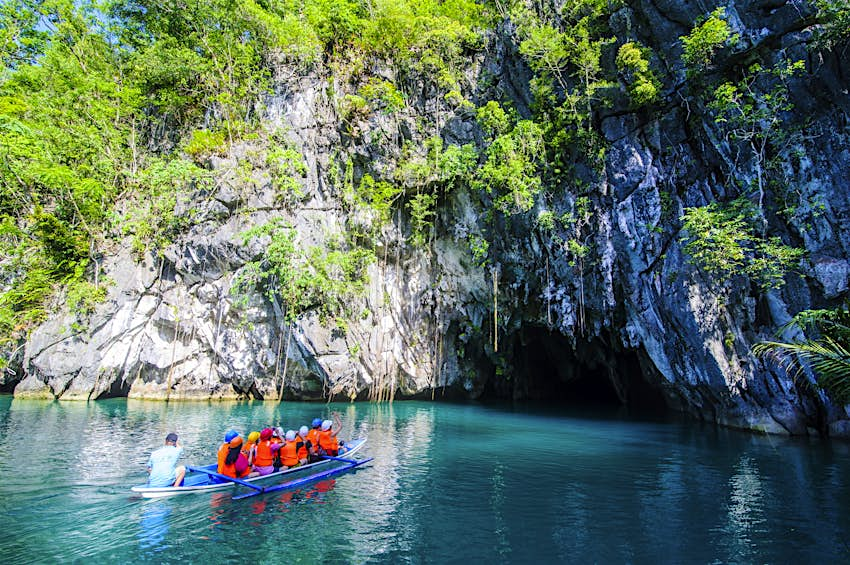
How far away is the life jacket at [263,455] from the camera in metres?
9.02

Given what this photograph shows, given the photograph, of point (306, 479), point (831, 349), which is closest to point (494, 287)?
point (831, 349)

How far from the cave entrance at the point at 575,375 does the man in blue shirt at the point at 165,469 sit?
17.6 m

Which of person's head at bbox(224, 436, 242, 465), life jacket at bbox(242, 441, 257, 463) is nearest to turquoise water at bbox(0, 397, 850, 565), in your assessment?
person's head at bbox(224, 436, 242, 465)

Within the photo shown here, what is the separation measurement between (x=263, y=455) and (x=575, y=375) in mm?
21307

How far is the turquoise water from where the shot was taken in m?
5.80

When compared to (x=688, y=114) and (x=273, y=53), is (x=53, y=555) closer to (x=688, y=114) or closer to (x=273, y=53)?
(x=688, y=114)

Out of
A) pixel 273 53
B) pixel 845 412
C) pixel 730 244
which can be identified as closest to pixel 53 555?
pixel 730 244

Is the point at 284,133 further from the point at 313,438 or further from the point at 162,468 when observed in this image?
the point at 162,468

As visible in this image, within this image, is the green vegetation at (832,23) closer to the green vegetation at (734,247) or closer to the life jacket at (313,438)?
the green vegetation at (734,247)

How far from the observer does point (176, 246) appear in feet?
73.8

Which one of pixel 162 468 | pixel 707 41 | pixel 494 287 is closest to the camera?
pixel 162 468

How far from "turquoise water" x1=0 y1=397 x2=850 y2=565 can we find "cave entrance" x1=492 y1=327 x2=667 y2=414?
1015 cm

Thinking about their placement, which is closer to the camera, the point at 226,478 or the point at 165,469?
the point at 165,469

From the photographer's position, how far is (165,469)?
7750 millimetres
